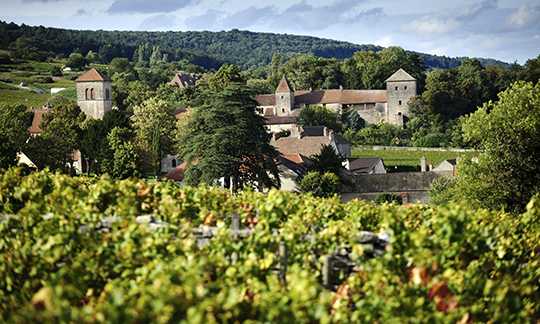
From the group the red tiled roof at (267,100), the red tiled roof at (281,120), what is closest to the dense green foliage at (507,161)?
the red tiled roof at (281,120)

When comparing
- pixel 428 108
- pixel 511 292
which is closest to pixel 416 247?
pixel 511 292

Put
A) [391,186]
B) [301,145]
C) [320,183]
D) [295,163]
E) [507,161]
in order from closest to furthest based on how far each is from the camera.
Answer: [507,161] → [320,183] → [391,186] → [295,163] → [301,145]

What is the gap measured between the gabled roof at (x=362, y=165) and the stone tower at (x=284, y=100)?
36367mm

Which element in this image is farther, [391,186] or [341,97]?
[341,97]

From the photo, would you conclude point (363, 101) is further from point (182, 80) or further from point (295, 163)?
point (182, 80)

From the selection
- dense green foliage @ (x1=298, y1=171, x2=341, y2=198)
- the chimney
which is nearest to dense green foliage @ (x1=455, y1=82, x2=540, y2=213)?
dense green foliage @ (x1=298, y1=171, x2=341, y2=198)

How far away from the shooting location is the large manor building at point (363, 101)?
91.5 metres

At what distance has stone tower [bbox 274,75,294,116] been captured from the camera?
92750mm

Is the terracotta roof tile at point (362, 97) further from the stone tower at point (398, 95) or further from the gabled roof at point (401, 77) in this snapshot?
the gabled roof at point (401, 77)

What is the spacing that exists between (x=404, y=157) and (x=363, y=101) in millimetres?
25351

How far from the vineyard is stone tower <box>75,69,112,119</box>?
67.9 m

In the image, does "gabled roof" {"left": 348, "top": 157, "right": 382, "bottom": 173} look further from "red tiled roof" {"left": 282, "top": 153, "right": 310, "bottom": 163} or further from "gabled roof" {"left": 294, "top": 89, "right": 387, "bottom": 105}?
"gabled roof" {"left": 294, "top": 89, "right": 387, "bottom": 105}

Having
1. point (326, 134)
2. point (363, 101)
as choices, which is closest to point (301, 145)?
→ point (326, 134)

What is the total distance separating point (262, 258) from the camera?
7.54 meters
